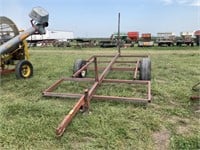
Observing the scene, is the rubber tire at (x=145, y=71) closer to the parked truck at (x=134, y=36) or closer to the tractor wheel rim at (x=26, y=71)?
the tractor wheel rim at (x=26, y=71)

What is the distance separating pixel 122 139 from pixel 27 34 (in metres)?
4.22

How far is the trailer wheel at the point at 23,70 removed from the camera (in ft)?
18.7

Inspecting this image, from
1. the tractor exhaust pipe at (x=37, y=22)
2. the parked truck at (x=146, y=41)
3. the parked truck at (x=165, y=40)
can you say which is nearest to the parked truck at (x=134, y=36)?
the parked truck at (x=146, y=41)

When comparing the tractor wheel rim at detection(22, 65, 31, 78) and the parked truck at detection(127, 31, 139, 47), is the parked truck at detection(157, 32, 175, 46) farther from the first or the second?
the tractor wheel rim at detection(22, 65, 31, 78)

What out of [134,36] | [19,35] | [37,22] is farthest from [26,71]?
[134,36]

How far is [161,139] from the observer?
2.79 metres

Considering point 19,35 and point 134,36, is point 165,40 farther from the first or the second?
point 19,35

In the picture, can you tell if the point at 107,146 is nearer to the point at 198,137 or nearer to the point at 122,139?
the point at 122,139

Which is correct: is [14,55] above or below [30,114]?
above

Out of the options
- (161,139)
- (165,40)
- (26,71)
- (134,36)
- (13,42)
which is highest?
(13,42)

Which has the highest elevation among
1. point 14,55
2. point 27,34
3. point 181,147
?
point 27,34

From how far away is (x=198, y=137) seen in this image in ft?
9.20

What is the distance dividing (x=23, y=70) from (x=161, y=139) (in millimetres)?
4023

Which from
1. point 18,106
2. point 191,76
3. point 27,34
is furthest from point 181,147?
point 27,34
